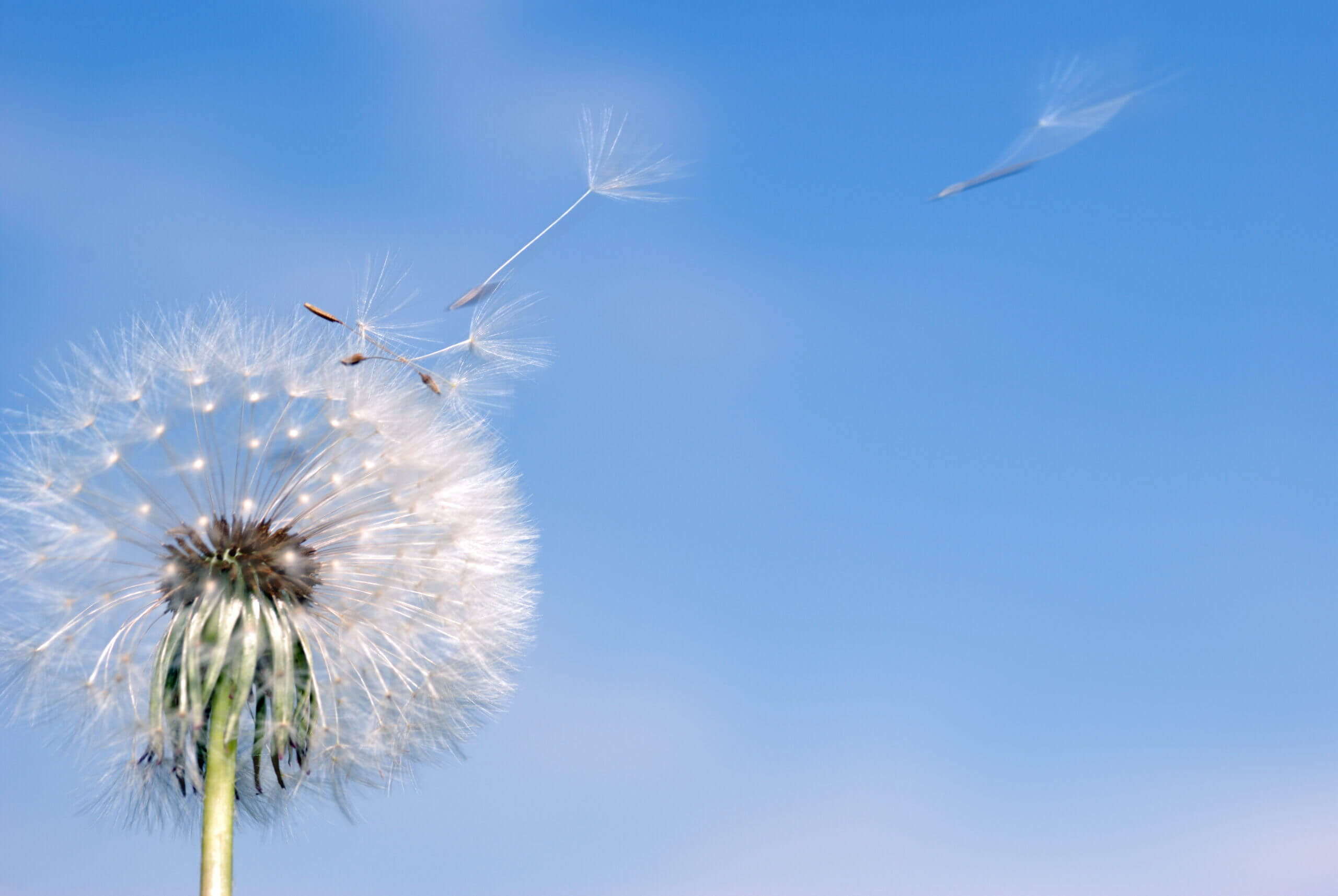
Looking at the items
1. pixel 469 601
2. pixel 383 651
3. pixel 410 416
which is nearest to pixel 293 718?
pixel 383 651

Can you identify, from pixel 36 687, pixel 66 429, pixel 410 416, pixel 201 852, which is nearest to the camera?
pixel 201 852

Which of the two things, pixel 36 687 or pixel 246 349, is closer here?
pixel 36 687

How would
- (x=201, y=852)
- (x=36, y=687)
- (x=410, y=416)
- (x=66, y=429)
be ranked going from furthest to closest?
1. (x=410, y=416)
2. (x=66, y=429)
3. (x=36, y=687)
4. (x=201, y=852)

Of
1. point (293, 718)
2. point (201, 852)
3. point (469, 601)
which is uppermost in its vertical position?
point (469, 601)

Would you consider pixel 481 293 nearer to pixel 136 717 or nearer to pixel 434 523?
pixel 434 523
